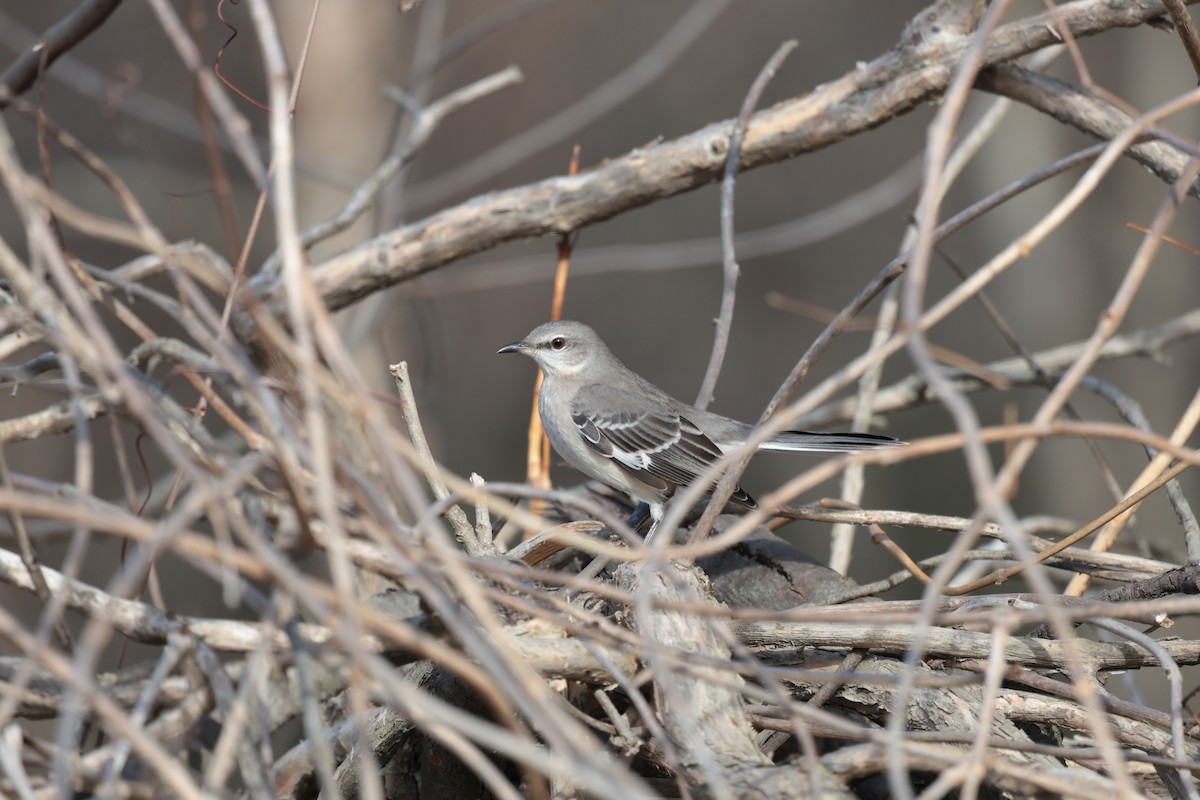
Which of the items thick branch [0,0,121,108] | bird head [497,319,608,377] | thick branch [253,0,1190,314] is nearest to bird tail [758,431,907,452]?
thick branch [253,0,1190,314]

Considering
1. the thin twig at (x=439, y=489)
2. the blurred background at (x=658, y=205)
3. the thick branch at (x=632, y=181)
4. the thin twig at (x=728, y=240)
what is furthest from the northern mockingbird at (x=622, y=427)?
the thin twig at (x=439, y=489)

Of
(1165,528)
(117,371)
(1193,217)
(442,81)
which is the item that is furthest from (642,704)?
(442,81)

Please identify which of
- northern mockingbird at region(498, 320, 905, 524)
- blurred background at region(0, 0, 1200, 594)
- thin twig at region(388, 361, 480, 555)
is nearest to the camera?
thin twig at region(388, 361, 480, 555)

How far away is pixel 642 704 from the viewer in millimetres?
1795

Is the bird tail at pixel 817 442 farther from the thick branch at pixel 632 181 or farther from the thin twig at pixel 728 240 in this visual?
the thick branch at pixel 632 181

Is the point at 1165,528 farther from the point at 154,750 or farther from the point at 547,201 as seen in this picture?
the point at 154,750

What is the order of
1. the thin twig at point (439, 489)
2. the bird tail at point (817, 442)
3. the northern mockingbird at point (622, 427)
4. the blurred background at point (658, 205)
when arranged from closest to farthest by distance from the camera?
the thin twig at point (439, 489) → the bird tail at point (817, 442) → the northern mockingbird at point (622, 427) → the blurred background at point (658, 205)

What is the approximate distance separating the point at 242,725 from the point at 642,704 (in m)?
0.65

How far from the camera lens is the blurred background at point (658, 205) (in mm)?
7949

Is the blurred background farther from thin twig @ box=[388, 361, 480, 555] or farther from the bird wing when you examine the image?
thin twig @ box=[388, 361, 480, 555]

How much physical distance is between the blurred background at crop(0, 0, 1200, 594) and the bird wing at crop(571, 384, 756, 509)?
67cm

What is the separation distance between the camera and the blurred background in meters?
7.95

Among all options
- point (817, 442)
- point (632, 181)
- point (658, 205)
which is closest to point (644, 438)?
point (817, 442)

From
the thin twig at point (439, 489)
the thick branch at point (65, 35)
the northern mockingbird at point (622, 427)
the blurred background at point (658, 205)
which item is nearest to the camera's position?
the thin twig at point (439, 489)
